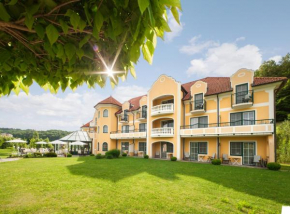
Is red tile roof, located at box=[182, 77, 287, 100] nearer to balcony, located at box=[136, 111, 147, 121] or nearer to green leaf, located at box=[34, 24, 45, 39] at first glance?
balcony, located at box=[136, 111, 147, 121]

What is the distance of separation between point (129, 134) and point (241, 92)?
15.4 m

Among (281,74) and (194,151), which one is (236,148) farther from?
(281,74)

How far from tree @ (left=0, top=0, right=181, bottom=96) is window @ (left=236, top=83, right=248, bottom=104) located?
16.5m

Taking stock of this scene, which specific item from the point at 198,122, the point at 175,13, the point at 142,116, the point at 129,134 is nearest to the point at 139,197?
the point at 175,13

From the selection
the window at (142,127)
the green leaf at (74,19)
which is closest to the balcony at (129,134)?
the window at (142,127)

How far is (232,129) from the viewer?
15.8m

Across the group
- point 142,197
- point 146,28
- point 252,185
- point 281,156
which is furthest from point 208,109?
point 146,28

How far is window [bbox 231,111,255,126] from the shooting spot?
623 inches

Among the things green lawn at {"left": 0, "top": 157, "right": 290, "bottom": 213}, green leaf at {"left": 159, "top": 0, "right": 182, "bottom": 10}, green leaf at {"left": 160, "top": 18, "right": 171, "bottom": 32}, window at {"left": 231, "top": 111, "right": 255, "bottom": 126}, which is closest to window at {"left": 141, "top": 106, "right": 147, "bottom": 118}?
window at {"left": 231, "top": 111, "right": 255, "bottom": 126}

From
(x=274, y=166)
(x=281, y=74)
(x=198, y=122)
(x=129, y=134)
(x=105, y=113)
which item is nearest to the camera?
(x=274, y=166)

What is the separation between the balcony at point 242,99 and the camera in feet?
51.7

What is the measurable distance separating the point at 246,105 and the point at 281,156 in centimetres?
650

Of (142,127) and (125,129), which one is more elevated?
(142,127)

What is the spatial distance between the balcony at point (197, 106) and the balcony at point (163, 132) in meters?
3.27
